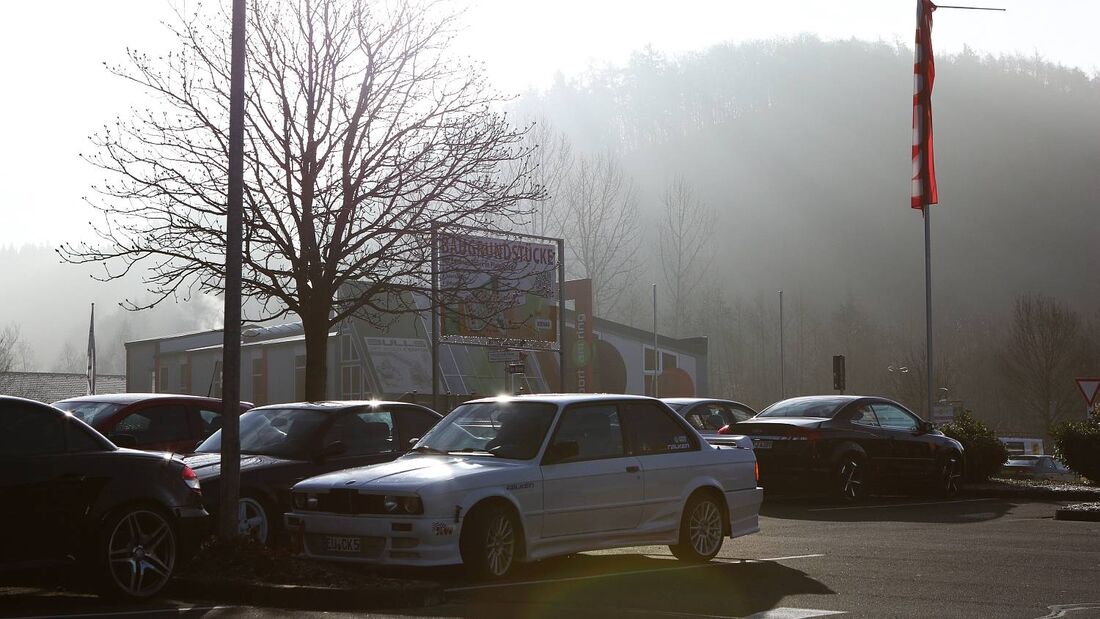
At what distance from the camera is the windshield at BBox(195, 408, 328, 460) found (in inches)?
509

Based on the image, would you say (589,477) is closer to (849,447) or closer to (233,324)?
(233,324)

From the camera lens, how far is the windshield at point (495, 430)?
1102cm

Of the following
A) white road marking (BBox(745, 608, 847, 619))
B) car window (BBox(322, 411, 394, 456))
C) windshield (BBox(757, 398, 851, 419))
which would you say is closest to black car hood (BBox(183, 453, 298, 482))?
car window (BBox(322, 411, 394, 456))

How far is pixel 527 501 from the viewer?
10.5 m

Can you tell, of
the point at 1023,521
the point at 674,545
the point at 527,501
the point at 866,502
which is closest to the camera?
the point at 527,501

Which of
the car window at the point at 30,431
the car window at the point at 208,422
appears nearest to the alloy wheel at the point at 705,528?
the car window at the point at 30,431

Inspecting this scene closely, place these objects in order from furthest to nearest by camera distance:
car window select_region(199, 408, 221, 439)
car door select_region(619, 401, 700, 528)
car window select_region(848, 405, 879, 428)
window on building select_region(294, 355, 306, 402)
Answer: window on building select_region(294, 355, 306, 402), car window select_region(848, 405, 879, 428), car window select_region(199, 408, 221, 439), car door select_region(619, 401, 700, 528)

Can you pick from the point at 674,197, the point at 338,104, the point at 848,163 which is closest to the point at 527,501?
the point at 338,104

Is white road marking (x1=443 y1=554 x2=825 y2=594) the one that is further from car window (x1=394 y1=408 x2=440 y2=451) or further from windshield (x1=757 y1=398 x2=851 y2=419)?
windshield (x1=757 y1=398 x2=851 y2=419)

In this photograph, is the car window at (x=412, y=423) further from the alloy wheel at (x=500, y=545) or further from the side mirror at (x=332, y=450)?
the alloy wheel at (x=500, y=545)

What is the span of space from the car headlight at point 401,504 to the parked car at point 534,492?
0.04 ft

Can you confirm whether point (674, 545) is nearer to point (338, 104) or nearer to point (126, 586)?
point (126, 586)

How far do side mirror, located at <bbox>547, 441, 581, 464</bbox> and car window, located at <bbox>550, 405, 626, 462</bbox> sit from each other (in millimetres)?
22

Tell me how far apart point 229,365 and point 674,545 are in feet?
14.1
